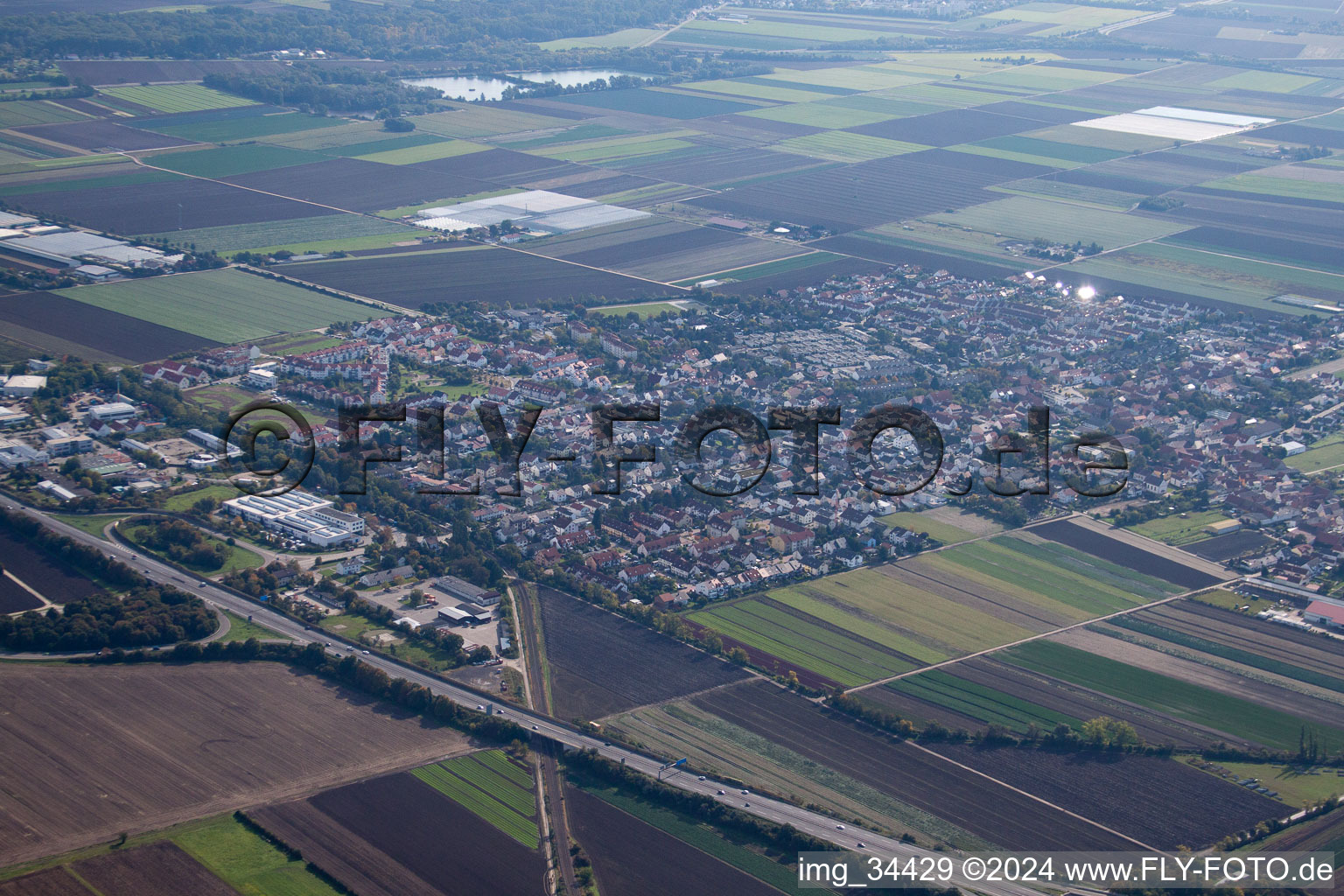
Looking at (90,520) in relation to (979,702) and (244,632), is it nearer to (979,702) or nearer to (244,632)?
(244,632)

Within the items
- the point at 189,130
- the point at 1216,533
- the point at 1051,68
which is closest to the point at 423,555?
the point at 1216,533

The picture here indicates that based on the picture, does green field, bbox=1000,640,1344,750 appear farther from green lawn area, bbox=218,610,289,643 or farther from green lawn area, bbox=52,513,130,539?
green lawn area, bbox=52,513,130,539

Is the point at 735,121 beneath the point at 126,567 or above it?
above

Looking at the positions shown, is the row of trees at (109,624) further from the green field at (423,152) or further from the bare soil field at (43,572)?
the green field at (423,152)

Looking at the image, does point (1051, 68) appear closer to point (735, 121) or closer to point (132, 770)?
point (735, 121)

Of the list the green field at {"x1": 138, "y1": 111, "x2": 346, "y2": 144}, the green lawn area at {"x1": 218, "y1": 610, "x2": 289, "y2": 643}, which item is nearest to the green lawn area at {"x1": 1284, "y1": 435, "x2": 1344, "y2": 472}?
the green lawn area at {"x1": 218, "y1": 610, "x2": 289, "y2": 643}

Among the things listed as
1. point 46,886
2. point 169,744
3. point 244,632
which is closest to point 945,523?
point 244,632
